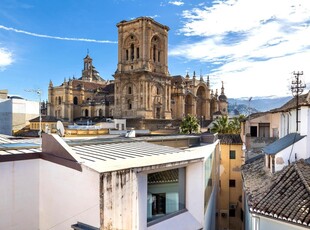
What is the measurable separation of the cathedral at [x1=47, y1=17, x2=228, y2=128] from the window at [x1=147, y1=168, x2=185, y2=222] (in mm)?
41770

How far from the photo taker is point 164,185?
9.06 metres

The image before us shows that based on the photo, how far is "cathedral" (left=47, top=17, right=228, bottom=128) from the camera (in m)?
53.8

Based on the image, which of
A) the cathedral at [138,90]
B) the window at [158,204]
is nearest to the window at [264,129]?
the window at [158,204]

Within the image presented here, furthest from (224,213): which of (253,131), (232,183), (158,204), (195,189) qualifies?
(158,204)

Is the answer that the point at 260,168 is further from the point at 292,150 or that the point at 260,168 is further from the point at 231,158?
the point at 231,158

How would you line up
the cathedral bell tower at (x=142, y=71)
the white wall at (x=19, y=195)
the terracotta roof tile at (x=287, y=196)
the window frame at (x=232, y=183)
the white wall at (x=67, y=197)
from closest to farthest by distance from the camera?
the white wall at (x=67, y=197) → the white wall at (x=19, y=195) → the terracotta roof tile at (x=287, y=196) → the window frame at (x=232, y=183) → the cathedral bell tower at (x=142, y=71)

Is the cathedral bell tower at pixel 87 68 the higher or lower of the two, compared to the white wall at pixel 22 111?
higher

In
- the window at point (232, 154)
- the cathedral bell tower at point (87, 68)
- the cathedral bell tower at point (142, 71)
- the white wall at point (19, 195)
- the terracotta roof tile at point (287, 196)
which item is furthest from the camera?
the cathedral bell tower at point (87, 68)

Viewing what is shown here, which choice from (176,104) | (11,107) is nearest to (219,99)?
(176,104)

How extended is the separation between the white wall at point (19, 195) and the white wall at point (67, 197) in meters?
0.20

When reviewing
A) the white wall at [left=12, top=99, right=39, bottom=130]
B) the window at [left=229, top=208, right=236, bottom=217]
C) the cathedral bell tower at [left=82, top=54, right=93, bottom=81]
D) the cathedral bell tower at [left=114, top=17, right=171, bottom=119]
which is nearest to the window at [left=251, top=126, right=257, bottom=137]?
the window at [left=229, top=208, right=236, bottom=217]

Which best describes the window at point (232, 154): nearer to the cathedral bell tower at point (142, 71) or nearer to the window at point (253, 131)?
the window at point (253, 131)

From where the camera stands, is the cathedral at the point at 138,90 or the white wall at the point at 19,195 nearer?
the white wall at the point at 19,195

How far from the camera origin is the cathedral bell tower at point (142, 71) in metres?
53.5
